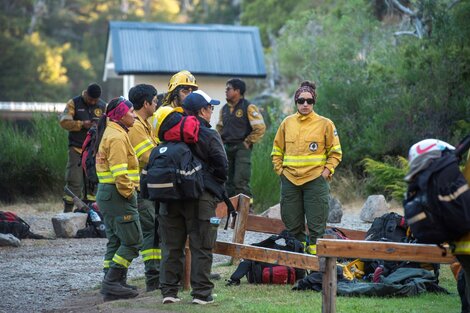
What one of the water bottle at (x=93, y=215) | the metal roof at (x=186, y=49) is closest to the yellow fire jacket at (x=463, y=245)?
the water bottle at (x=93, y=215)

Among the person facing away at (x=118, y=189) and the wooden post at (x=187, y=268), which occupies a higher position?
the person facing away at (x=118, y=189)

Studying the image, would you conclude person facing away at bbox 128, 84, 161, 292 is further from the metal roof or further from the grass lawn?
the metal roof

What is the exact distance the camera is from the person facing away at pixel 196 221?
8266 millimetres

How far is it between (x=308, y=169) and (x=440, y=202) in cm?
353

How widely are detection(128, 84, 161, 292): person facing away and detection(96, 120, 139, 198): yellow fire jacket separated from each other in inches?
17.9

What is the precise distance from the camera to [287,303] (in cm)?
841

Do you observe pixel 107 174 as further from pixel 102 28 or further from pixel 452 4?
pixel 102 28

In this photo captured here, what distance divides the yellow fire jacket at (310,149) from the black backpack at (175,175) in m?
1.98

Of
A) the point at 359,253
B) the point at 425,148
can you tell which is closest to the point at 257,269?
the point at 359,253

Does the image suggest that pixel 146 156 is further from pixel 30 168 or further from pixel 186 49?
pixel 186 49

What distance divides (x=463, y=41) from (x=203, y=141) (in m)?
12.3

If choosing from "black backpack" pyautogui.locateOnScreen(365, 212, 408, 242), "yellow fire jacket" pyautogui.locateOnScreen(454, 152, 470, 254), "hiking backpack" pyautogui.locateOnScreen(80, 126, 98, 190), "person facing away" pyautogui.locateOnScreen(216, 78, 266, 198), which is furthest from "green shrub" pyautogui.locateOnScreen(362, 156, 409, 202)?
"yellow fire jacket" pyautogui.locateOnScreen(454, 152, 470, 254)

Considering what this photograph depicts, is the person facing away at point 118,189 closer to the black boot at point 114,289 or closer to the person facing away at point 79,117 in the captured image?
the black boot at point 114,289

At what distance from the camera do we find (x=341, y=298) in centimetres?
868
